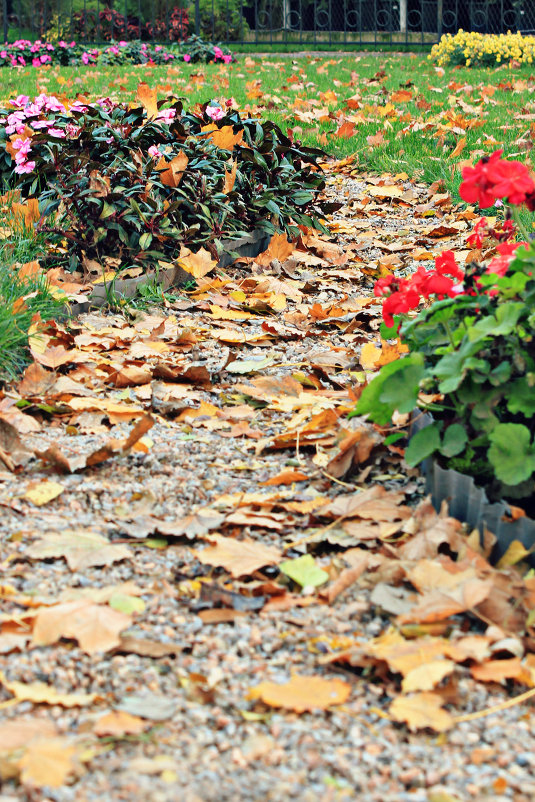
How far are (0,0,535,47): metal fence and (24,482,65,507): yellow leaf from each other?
15.0 meters

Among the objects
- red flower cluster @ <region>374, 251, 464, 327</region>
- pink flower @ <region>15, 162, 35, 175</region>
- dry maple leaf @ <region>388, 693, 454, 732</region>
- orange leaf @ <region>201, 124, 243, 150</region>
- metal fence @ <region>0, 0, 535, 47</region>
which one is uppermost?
metal fence @ <region>0, 0, 535, 47</region>

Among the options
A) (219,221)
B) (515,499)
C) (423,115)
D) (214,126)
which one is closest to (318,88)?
(423,115)

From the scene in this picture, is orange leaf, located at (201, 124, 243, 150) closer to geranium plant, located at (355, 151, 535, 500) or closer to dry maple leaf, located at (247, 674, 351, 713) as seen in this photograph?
geranium plant, located at (355, 151, 535, 500)

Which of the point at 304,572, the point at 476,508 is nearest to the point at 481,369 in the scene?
the point at 476,508

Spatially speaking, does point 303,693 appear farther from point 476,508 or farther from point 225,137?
point 225,137

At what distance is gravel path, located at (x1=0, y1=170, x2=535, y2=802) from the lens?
119 cm

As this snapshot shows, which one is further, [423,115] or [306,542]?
[423,115]

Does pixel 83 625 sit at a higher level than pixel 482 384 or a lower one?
lower

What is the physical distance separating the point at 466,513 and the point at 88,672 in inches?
33.4

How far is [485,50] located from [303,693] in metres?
11.2

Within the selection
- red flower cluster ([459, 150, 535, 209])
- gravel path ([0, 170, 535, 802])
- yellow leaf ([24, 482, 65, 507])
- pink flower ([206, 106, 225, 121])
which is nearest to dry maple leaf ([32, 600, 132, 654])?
gravel path ([0, 170, 535, 802])

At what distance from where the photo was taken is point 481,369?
1.73 meters

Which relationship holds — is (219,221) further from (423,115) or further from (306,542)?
(423,115)

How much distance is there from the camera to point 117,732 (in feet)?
4.03
